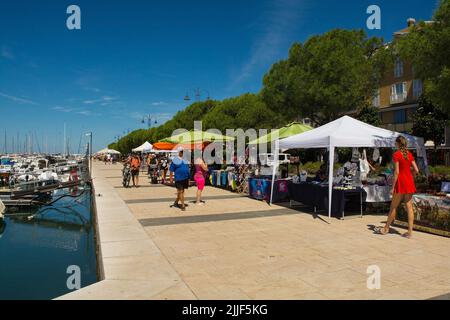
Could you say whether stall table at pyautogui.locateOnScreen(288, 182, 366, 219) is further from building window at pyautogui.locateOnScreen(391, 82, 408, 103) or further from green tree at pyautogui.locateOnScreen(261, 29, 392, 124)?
building window at pyautogui.locateOnScreen(391, 82, 408, 103)

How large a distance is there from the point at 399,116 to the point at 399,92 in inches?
123

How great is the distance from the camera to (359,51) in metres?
27.0

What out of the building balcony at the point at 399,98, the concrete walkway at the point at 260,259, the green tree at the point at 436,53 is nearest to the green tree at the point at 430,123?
the building balcony at the point at 399,98

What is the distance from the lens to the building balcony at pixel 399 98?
4372 centimetres

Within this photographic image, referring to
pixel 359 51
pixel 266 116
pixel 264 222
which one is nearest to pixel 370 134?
pixel 264 222

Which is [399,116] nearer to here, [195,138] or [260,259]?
[195,138]

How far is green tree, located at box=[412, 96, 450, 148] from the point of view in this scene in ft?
102

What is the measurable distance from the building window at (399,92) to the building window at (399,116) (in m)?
1.33

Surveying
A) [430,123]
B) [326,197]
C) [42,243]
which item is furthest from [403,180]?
[430,123]

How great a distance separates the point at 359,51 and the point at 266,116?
9.57 m

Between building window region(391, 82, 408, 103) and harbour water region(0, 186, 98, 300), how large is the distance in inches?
1616

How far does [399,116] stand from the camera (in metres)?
44.1

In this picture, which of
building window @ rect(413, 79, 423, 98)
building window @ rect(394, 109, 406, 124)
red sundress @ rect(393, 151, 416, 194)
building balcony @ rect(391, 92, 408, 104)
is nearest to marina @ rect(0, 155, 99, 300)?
red sundress @ rect(393, 151, 416, 194)
